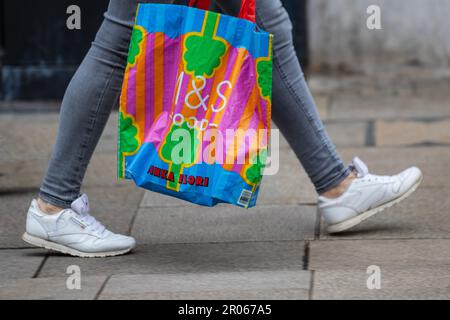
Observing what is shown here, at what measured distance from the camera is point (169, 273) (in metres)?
3.56

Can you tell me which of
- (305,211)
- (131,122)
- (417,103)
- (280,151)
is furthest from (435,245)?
(417,103)

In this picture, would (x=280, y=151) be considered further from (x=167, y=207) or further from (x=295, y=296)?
(x=295, y=296)

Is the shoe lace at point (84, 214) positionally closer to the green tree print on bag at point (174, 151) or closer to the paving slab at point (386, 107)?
the green tree print on bag at point (174, 151)

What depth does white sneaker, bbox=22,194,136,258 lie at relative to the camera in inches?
149

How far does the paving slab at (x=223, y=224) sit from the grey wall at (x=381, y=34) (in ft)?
9.52

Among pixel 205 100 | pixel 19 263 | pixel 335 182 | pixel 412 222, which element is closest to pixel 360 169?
pixel 335 182

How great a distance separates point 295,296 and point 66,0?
158 inches

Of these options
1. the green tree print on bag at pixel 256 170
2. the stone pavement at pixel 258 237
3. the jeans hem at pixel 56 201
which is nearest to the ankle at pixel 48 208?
the jeans hem at pixel 56 201

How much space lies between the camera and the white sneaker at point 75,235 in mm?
3787

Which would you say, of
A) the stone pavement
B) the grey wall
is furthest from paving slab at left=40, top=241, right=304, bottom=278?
the grey wall

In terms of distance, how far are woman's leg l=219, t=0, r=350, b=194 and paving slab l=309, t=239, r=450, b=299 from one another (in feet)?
0.89

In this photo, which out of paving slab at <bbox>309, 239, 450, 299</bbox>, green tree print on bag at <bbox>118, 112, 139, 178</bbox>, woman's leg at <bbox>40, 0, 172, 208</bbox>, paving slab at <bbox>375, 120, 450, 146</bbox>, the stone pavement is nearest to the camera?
paving slab at <bbox>309, 239, 450, 299</bbox>

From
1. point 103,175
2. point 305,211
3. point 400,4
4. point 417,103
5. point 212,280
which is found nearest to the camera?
point 212,280

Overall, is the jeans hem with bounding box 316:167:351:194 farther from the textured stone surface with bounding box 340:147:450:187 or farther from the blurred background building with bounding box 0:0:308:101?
the blurred background building with bounding box 0:0:308:101
